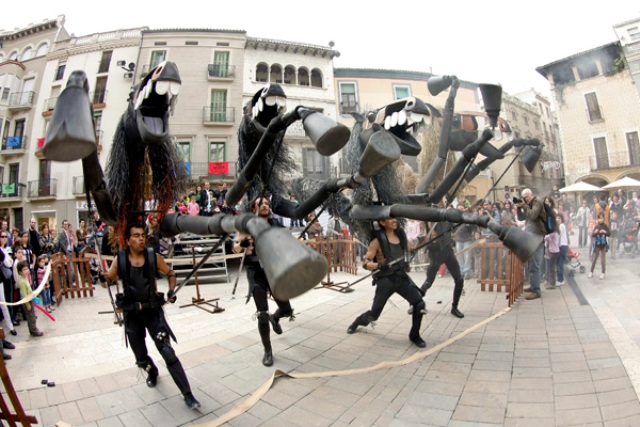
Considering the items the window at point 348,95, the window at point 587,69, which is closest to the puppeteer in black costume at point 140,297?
the window at point 587,69

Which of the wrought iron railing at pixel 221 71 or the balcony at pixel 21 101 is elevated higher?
the wrought iron railing at pixel 221 71

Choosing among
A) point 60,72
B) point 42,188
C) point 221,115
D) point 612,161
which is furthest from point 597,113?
point 60,72

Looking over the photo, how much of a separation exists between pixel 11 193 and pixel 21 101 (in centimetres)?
528

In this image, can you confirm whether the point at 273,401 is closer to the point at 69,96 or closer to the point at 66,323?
the point at 69,96

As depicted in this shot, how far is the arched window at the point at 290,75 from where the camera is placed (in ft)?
62.7

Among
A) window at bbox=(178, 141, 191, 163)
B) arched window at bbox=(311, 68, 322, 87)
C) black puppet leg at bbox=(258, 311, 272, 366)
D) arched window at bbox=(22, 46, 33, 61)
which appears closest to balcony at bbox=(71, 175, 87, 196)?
window at bbox=(178, 141, 191, 163)

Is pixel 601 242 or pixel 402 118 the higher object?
pixel 402 118

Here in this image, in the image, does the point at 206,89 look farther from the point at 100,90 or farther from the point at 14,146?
the point at 14,146

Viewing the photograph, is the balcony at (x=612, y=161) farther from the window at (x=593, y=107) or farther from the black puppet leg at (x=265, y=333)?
the black puppet leg at (x=265, y=333)

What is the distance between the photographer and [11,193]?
17578 millimetres

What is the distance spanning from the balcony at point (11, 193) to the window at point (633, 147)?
1101 inches

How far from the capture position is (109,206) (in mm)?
2262

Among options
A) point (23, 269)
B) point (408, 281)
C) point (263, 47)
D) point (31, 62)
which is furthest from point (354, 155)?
point (31, 62)

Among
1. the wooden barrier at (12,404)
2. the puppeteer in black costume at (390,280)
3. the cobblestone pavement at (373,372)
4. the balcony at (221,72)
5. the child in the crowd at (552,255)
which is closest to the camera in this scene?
the wooden barrier at (12,404)
